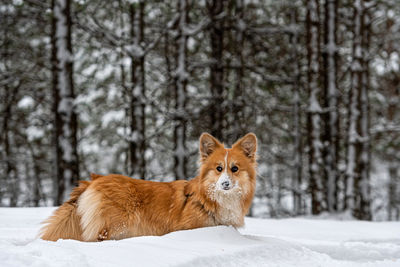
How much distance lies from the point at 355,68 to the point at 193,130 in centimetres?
537

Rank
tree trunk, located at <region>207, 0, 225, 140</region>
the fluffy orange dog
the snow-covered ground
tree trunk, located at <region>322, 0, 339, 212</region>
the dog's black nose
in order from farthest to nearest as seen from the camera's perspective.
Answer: tree trunk, located at <region>322, 0, 339, 212</region>, tree trunk, located at <region>207, 0, 225, 140</region>, the dog's black nose, the fluffy orange dog, the snow-covered ground

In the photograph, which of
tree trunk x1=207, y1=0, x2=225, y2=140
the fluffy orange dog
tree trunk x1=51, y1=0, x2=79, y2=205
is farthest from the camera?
tree trunk x1=207, y1=0, x2=225, y2=140

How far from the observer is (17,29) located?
48.8ft

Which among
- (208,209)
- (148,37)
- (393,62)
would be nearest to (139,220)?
(208,209)

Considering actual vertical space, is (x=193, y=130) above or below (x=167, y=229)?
above

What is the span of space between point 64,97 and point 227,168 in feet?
17.3

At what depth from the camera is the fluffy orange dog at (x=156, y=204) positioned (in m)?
4.23

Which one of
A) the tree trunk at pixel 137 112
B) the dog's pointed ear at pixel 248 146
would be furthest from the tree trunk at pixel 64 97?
the dog's pointed ear at pixel 248 146

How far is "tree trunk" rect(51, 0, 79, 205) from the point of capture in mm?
8305

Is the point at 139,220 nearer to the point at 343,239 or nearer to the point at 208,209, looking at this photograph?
the point at 208,209

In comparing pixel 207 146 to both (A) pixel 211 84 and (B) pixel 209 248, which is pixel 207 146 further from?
(A) pixel 211 84

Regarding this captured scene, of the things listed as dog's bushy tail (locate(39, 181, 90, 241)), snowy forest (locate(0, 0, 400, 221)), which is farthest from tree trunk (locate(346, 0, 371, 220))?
dog's bushy tail (locate(39, 181, 90, 241))

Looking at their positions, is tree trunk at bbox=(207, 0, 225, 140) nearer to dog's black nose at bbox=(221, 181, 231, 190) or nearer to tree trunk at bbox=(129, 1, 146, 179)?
tree trunk at bbox=(129, 1, 146, 179)

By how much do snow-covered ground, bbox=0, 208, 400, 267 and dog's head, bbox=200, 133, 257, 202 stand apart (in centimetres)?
49
